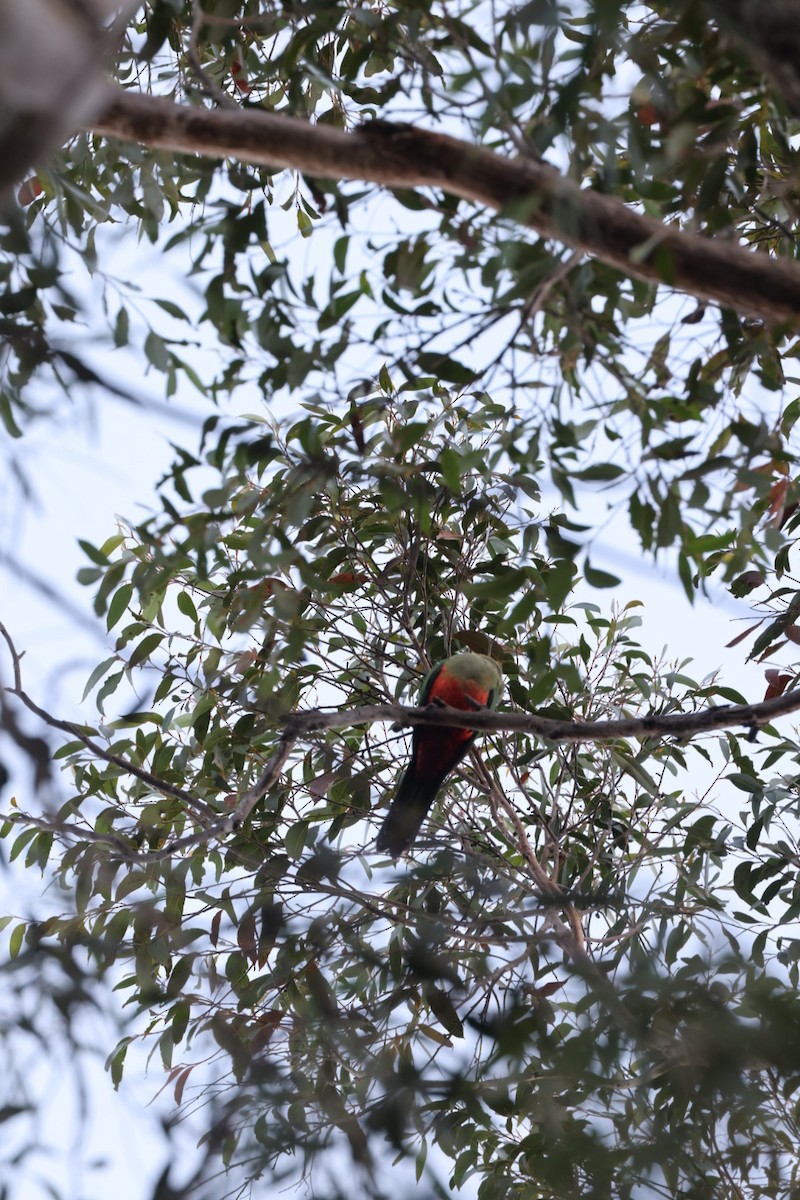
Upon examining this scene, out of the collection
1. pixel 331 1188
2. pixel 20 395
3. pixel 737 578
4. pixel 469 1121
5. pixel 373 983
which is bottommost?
pixel 331 1188

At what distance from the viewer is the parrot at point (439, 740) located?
135 inches

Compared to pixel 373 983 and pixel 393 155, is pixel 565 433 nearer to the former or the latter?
pixel 393 155

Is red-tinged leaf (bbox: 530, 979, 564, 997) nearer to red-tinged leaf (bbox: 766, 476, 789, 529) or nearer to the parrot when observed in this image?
the parrot

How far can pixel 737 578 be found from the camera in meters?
3.37

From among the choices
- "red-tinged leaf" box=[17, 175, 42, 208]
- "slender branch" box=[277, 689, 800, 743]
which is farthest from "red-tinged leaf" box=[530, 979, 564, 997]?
"red-tinged leaf" box=[17, 175, 42, 208]

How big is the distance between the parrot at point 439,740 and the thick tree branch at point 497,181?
1779 mm

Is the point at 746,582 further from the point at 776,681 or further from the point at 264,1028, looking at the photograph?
the point at 264,1028

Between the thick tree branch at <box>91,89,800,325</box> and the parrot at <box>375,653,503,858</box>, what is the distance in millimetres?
1779

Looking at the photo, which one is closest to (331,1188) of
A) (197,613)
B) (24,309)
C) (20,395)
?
(20,395)

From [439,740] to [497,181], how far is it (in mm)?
2019

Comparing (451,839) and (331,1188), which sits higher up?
(451,839)

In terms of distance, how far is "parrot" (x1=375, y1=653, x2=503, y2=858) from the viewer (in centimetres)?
343

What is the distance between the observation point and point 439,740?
3.47 m

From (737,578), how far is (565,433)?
1.44 metres
